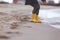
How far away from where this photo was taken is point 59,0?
2250cm

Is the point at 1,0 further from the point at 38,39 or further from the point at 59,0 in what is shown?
the point at 38,39

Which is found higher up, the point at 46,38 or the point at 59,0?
the point at 46,38

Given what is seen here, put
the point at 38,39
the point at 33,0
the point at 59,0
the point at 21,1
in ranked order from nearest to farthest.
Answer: the point at 38,39, the point at 33,0, the point at 59,0, the point at 21,1

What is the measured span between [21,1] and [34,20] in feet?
57.7

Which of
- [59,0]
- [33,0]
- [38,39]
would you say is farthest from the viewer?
[59,0]

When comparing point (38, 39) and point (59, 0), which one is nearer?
point (38, 39)

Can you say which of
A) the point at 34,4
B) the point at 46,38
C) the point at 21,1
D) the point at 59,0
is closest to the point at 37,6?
the point at 34,4

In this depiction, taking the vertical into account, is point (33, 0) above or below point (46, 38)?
above

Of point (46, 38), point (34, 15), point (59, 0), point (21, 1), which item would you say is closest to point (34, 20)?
point (34, 15)

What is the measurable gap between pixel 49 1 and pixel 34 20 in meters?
16.1

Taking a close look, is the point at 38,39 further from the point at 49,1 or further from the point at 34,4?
the point at 49,1

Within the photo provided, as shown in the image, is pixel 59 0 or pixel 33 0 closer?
pixel 33 0

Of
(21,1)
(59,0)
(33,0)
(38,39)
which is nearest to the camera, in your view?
(38,39)

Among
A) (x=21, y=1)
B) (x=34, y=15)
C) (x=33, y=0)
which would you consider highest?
(x=33, y=0)
